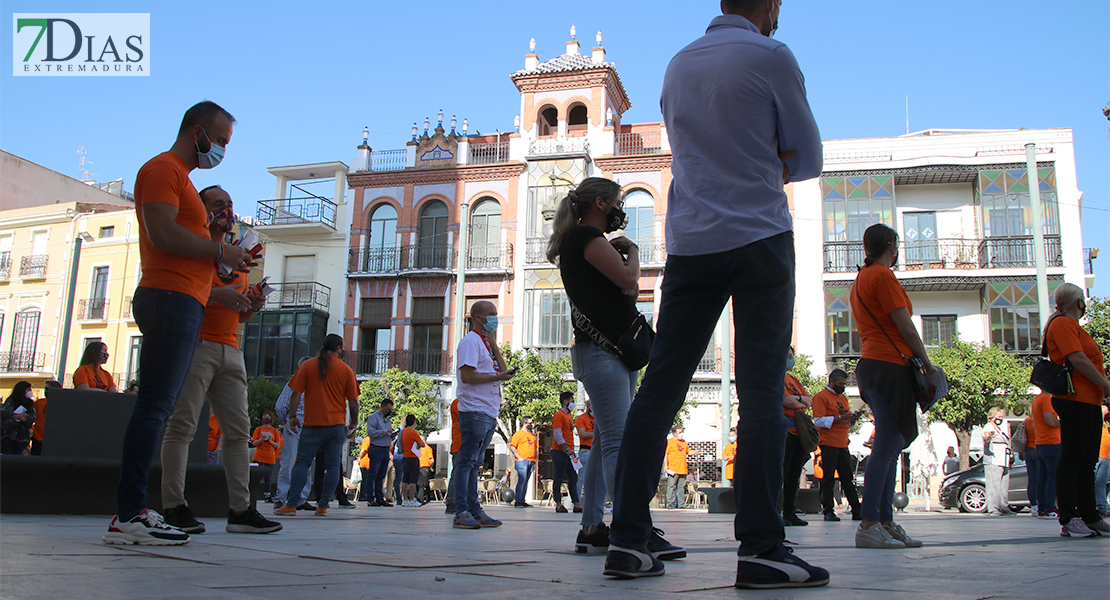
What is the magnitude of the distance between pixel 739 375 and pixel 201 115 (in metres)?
3.02

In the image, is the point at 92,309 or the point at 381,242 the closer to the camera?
the point at 381,242

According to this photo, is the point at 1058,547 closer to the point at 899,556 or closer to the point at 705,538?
the point at 899,556

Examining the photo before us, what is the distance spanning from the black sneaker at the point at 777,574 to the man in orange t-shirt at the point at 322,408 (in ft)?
18.0

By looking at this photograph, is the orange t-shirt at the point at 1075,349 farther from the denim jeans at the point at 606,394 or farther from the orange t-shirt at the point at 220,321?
the orange t-shirt at the point at 220,321

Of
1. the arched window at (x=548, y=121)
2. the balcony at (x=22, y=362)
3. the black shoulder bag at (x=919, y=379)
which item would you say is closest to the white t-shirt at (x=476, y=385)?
the black shoulder bag at (x=919, y=379)

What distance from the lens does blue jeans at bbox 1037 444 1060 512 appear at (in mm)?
8491

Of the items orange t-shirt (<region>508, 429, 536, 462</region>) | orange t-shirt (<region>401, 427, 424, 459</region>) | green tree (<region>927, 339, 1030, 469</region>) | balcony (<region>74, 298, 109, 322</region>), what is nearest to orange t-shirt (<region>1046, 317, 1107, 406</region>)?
orange t-shirt (<region>508, 429, 536, 462</region>)

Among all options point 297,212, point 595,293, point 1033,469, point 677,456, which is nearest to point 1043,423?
point 1033,469

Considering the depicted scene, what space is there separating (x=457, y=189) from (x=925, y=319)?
18.0 meters

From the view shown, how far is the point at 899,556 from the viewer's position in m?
3.60

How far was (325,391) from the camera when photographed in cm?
765

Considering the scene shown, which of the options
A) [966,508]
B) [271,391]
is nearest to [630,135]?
[271,391]

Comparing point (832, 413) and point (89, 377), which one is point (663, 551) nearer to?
point (832, 413)

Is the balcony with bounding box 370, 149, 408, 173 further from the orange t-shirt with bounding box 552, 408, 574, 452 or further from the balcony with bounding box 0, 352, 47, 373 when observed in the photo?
the orange t-shirt with bounding box 552, 408, 574, 452
